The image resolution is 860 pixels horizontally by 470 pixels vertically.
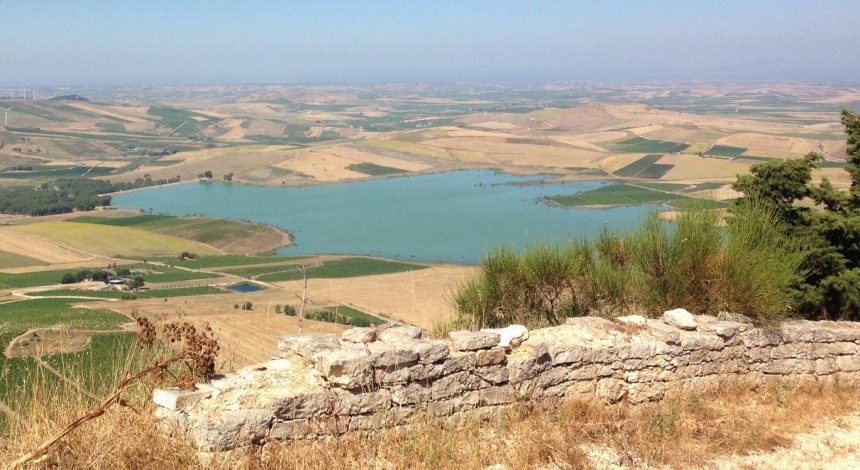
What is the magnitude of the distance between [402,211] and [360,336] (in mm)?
84171

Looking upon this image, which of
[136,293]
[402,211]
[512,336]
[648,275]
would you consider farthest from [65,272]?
[512,336]

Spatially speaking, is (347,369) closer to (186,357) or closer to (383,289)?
(186,357)

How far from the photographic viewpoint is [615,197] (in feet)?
287

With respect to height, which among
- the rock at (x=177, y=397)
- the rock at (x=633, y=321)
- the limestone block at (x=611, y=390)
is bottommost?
the limestone block at (x=611, y=390)

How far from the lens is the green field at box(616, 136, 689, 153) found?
11838 centimetres

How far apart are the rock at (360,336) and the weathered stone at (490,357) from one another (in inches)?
39.1

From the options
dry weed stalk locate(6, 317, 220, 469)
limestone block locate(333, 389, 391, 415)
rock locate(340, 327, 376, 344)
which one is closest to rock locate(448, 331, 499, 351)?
rock locate(340, 327, 376, 344)

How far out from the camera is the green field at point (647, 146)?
388ft

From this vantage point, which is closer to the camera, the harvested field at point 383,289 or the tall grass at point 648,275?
the tall grass at point 648,275

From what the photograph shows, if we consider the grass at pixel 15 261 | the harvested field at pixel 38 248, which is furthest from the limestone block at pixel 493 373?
the harvested field at pixel 38 248

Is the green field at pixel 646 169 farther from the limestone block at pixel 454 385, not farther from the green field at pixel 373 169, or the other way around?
the limestone block at pixel 454 385

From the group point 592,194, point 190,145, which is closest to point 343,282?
point 592,194

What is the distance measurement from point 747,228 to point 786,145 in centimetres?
10761

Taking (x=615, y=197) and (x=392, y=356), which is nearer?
→ (x=392, y=356)
